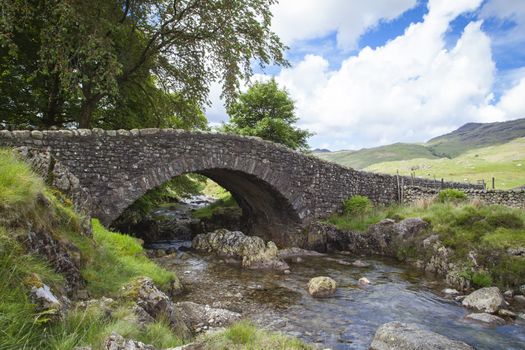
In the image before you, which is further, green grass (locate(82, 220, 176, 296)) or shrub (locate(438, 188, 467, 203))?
shrub (locate(438, 188, 467, 203))

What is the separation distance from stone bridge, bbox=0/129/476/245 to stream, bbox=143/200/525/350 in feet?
11.2

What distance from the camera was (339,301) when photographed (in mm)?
9258

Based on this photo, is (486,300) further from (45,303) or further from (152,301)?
(45,303)

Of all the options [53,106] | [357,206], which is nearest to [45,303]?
[53,106]

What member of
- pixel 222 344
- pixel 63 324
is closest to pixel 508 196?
pixel 222 344

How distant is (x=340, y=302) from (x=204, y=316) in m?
3.73

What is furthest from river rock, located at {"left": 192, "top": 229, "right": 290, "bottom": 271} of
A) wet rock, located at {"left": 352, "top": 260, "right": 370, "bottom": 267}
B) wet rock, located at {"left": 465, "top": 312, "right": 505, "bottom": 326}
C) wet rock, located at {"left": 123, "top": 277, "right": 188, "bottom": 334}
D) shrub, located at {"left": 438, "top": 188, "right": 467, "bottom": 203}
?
shrub, located at {"left": 438, "top": 188, "right": 467, "bottom": 203}

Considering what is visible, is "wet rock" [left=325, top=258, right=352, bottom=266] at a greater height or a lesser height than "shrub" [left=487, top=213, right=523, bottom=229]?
lesser

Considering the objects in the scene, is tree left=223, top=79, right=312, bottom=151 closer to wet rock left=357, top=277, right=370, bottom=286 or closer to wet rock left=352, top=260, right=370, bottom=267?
wet rock left=352, top=260, right=370, bottom=267

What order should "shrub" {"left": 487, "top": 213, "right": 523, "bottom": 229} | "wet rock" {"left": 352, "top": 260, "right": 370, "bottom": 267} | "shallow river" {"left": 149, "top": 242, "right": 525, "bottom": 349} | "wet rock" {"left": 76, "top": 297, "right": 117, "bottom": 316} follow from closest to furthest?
1. "wet rock" {"left": 76, "top": 297, "right": 117, "bottom": 316}
2. "shallow river" {"left": 149, "top": 242, "right": 525, "bottom": 349}
3. "shrub" {"left": 487, "top": 213, "right": 523, "bottom": 229}
4. "wet rock" {"left": 352, "top": 260, "right": 370, "bottom": 267}

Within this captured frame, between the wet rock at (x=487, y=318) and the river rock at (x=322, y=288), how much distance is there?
326cm

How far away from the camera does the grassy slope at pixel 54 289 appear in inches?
118

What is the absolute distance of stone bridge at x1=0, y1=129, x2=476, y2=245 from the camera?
1091 cm

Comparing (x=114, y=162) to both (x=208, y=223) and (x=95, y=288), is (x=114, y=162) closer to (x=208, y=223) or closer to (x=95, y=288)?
(x=95, y=288)
